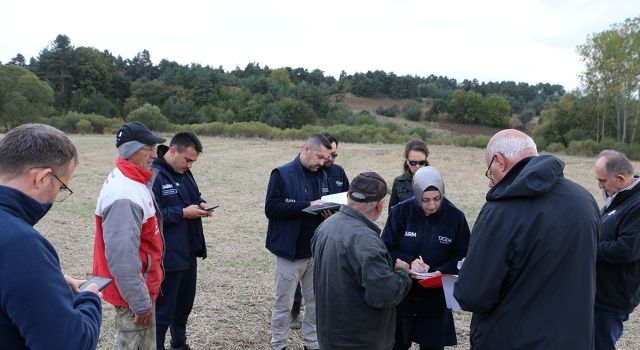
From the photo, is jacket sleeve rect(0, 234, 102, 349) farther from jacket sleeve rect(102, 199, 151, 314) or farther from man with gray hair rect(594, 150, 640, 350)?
man with gray hair rect(594, 150, 640, 350)

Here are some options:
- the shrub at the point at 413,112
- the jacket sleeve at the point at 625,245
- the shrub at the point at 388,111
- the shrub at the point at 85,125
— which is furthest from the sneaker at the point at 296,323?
the shrub at the point at 388,111

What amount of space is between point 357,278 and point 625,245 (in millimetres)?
2128

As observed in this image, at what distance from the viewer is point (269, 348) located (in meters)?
5.09

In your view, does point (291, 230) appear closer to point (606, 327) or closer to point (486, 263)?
point (486, 263)

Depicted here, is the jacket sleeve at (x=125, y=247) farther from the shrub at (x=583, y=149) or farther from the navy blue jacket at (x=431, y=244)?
the shrub at (x=583, y=149)

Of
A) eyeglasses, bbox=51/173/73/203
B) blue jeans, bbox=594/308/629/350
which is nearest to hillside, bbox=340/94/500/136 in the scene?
blue jeans, bbox=594/308/629/350

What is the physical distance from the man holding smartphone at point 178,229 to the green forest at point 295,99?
116ft

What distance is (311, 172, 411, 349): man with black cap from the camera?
10.0 feet

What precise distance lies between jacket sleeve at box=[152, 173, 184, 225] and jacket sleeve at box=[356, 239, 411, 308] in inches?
79.6

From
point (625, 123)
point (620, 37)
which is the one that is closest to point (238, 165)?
point (620, 37)

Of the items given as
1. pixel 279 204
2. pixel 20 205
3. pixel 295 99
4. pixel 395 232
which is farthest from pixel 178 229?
pixel 295 99

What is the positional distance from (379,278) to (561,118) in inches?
1849

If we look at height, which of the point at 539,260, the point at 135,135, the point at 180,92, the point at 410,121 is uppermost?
the point at 180,92

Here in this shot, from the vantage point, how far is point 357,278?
3.10 metres
